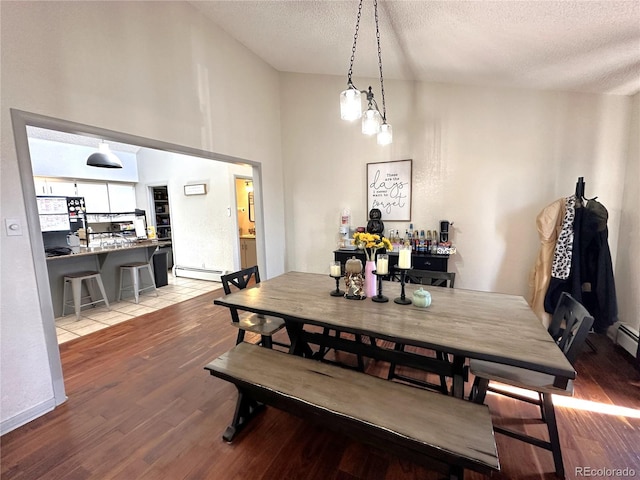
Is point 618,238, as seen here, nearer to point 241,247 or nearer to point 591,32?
point 591,32

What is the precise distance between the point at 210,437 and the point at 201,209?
14.2 feet

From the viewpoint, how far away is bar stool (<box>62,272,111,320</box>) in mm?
3465

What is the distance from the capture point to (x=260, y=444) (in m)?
1.62

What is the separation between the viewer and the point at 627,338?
249cm

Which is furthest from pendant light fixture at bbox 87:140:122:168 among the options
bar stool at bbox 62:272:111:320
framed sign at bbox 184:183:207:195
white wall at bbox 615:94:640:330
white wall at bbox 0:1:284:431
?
white wall at bbox 615:94:640:330

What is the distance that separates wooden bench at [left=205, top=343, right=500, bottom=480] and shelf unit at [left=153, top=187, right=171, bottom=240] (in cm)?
615

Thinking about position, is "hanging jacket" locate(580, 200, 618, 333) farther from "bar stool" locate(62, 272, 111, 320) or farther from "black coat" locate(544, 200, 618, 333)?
"bar stool" locate(62, 272, 111, 320)

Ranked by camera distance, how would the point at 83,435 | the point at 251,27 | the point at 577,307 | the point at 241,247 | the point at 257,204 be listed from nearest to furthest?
the point at 577,307
the point at 83,435
the point at 251,27
the point at 257,204
the point at 241,247

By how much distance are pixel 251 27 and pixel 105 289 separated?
13.3 ft

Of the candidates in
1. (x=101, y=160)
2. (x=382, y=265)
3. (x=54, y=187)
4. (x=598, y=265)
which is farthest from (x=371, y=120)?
(x=54, y=187)

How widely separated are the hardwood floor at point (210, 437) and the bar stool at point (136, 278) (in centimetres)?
177

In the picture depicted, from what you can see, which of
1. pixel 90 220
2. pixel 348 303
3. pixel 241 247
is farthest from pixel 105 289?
pixel 348 303

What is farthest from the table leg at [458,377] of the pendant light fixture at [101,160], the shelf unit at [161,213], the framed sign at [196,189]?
the shelf unit at [161,213]

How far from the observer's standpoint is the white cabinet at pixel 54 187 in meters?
5.09
